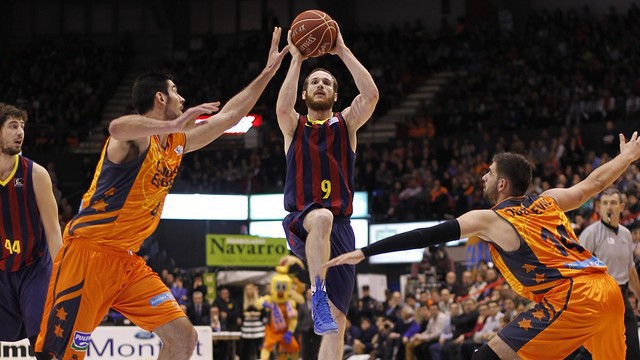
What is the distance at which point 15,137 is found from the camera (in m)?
6.99

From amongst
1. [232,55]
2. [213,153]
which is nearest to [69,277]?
[213,153]

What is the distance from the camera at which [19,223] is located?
6934mm

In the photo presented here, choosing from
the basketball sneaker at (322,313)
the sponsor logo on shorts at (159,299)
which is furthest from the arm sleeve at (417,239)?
the sponsor logo on shorts at (159,299)

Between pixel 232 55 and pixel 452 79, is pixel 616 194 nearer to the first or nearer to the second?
pixel 452 79

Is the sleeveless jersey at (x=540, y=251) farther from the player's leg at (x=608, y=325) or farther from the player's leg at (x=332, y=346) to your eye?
the player's leg at (x=332, y=346)

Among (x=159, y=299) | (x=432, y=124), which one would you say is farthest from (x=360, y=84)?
(x=432, y=124)

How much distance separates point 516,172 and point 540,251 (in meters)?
0.58

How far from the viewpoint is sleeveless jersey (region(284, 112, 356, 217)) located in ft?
24.3

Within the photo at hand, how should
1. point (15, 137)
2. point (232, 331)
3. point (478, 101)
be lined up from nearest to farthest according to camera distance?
point (15, 137)
point (232, 331)
point (478, 101)

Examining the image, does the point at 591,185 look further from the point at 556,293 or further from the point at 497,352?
the point at 497,352

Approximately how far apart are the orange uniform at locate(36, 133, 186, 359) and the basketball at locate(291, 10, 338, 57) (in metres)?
1.60

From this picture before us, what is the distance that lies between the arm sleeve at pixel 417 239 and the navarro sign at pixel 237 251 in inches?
478

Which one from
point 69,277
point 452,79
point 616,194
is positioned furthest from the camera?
point 452,79

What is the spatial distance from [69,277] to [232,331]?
10.8 meters
